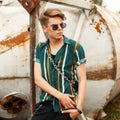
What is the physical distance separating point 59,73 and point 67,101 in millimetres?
250

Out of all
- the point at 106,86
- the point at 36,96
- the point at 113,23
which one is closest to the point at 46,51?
the point at 36,96

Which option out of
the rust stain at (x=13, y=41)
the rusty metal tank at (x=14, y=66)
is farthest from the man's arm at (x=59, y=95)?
the rust stain at (x=13, y=41)

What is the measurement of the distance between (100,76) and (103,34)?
51 centimetres

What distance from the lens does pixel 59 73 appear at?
3457 millimetres

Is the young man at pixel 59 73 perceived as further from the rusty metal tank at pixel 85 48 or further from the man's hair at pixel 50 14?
the rusty metal tank at pixel 85 48

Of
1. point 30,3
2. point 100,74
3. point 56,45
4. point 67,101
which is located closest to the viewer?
point 67,101

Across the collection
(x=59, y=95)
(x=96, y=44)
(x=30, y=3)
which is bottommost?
(x=59, y=95)

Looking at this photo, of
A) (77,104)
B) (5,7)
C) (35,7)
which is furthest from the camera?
(5,7)

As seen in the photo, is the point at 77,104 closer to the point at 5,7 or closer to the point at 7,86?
the point at 7,86

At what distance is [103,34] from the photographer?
4.85 meters

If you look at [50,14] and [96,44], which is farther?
[96,44]

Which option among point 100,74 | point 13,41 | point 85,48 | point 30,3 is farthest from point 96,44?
point 30,3

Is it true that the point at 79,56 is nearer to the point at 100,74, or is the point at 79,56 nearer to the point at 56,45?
the point at 56,45

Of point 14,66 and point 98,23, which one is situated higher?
point 98,23
